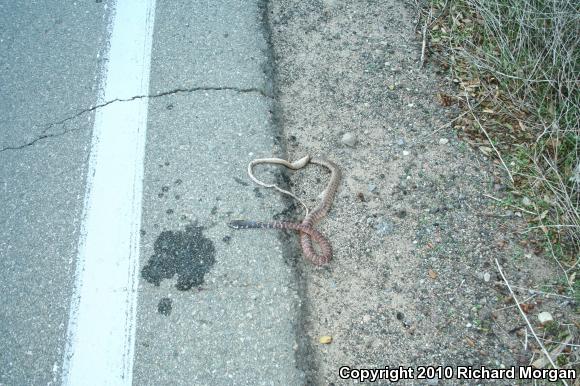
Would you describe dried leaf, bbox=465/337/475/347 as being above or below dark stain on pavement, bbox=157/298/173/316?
below

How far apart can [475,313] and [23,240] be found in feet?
8.43

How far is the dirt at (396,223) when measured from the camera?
7.98 feet

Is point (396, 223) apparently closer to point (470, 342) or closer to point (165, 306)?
point (470, 342)

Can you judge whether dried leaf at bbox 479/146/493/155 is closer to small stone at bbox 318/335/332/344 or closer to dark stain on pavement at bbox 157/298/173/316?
small stone at bbox 318/335/332/344

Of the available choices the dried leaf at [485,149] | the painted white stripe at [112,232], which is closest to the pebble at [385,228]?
the dried leaf at [485,149]

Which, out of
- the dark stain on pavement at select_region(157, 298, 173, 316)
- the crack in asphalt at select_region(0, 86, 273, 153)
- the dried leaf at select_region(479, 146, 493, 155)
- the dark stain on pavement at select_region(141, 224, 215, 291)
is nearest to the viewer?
the dark stain on pavement at select_region(157, 298, 173, 316)

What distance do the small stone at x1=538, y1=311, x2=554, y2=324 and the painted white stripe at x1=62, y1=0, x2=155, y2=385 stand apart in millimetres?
2069

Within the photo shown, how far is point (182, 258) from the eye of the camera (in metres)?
2.73

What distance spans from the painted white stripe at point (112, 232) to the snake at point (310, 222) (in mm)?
660

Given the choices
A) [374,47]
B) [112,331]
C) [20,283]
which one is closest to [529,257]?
[374,47]

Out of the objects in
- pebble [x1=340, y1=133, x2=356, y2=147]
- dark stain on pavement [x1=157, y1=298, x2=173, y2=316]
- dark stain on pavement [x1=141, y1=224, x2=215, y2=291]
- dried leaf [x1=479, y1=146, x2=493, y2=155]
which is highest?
pebble [x1=340, y1=133, x2=356, y2=147]

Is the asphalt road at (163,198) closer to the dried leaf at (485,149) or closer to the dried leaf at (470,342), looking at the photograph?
the dried leaf at (470,342)

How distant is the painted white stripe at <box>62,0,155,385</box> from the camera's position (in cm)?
242

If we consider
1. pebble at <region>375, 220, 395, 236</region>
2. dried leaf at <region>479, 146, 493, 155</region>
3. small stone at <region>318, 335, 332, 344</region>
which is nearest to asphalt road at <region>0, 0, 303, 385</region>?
small stone at <region>318, 335, 332, 344</region>
